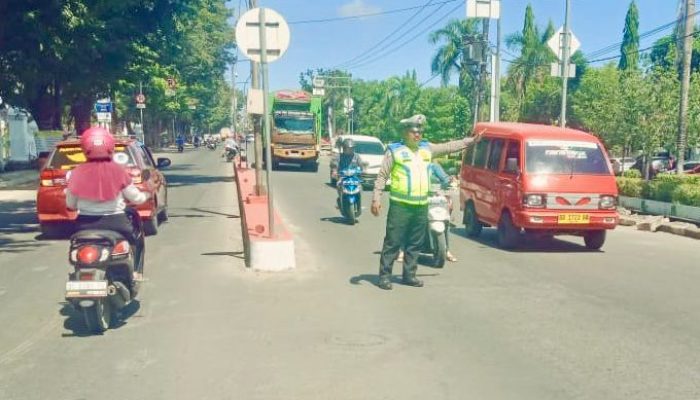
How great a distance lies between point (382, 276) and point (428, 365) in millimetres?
2899

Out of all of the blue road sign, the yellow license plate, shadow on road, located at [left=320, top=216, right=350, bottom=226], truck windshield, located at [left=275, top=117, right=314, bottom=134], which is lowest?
shadow on road, located at [left=320, top=216, right=350, bottom=226]

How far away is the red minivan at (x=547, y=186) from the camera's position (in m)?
11.1

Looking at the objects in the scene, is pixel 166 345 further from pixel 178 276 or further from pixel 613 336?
pixel 613 336

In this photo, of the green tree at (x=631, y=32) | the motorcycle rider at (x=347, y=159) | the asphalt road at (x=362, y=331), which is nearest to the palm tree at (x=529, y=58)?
the green tree at (x=631, y=32)

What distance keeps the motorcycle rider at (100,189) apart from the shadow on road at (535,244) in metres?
6.89

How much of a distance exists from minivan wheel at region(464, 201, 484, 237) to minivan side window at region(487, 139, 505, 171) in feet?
3.47

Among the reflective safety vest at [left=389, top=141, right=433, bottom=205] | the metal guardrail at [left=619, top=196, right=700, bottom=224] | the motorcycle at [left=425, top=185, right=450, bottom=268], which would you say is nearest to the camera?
the reflective safety vest at [left=389, top=141, right=433, bottom=205]

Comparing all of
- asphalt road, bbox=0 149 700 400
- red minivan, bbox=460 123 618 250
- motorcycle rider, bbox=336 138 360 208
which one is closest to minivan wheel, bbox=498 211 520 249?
red minivan, bbox=460 123 618 250

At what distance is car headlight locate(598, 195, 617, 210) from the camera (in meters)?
11.2

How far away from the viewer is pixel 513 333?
6.29m

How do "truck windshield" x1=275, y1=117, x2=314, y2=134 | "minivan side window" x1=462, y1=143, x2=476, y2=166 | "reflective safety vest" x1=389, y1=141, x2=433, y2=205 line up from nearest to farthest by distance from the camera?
"reflective safety vest" x1=389, y1=141, x2=433, y2=205 → "minivan side window" x1=462, y1=143, x2=476, y2=166 → "truck windshield" x1=275, y1=117, x2=314, y2=134

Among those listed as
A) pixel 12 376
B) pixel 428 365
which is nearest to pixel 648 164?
pixel 428 365

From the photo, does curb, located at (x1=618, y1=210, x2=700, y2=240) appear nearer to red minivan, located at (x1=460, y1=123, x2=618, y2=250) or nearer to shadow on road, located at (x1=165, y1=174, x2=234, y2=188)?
red minivan, located at (x1=460, y1=123, x2=618, y2=250)

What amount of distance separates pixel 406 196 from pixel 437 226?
1426 millimetres
